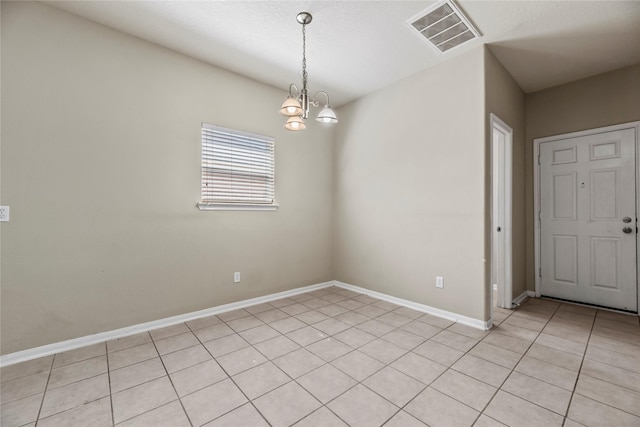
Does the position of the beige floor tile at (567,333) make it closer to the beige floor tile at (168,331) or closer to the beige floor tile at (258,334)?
the beige floor tile at (258,334)

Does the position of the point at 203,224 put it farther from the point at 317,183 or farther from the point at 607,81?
the point at 607,81

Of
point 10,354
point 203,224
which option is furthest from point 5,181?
point 203,224

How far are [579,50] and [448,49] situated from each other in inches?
55.5

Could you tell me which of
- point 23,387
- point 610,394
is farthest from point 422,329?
point 23,387

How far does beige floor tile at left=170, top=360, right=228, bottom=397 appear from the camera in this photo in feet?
6.16

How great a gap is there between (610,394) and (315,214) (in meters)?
3.41

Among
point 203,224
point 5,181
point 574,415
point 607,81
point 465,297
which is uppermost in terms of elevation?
point 607,81

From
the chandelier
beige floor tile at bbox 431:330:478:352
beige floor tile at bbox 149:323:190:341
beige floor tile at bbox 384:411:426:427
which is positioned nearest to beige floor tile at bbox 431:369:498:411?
beige floor tile at bbox 384:411:426:427

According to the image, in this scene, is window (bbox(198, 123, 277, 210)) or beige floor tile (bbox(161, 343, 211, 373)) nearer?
beige floor tile (bbox(161, 343, 211, 373))

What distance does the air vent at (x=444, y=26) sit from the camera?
2.34 metres

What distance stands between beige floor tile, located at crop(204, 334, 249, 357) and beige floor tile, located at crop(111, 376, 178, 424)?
0.46 meters

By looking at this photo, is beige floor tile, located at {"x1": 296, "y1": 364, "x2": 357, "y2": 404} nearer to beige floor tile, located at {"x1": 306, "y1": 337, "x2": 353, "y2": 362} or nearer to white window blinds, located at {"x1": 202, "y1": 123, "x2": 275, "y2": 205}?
beige floor tile, located at {"x1": 306, "y1": 337, "x2": 353, "y2": 362}

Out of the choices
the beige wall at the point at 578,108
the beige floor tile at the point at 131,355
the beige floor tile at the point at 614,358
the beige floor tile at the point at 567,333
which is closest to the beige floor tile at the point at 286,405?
the beige floor tile at the point at 131,355

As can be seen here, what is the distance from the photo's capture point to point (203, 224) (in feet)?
10.4
